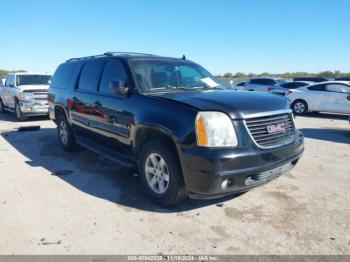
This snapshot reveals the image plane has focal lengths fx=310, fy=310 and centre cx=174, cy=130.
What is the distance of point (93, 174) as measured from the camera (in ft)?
18.1

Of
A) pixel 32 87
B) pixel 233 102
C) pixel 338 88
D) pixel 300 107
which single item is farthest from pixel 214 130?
pixel 300 107

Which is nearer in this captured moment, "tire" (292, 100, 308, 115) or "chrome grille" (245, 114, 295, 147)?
"chrome grille" (245, 114, 295, 147)

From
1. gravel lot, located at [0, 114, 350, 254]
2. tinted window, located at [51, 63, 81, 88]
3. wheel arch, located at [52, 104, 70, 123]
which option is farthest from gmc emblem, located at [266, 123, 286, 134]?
wheel arch, located at [52, 104, 70, 123]

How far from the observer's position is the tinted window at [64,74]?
6.62 m

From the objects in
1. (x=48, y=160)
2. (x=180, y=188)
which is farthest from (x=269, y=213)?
(x=48, y=160)

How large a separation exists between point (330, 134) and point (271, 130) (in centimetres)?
620

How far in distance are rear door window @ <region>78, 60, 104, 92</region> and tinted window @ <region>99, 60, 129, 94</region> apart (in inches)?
9.8

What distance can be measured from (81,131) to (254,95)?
3.62m

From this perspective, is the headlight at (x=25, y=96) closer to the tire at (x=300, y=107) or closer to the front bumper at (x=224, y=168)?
the front bumper at (x=224, y=168)

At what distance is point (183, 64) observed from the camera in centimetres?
548

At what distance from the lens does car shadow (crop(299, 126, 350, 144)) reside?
27.2ft

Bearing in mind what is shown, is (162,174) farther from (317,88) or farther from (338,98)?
(317,88)

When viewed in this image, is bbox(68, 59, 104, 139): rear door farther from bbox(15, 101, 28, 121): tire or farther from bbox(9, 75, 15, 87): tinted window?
bbox(9, 75, 15, 87): tinted window

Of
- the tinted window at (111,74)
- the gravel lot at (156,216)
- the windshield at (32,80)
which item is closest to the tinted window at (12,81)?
the windshield at (32,80)
